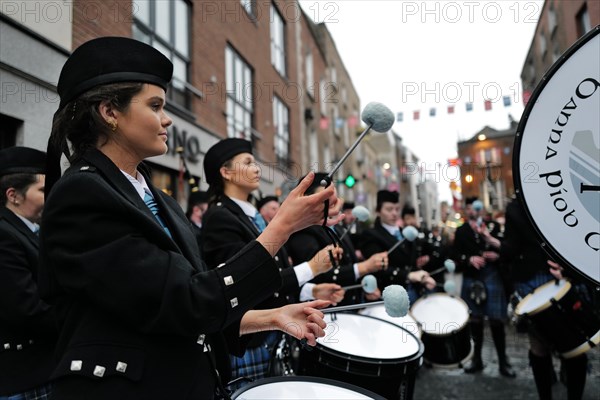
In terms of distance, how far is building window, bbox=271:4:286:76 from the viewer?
14297mm

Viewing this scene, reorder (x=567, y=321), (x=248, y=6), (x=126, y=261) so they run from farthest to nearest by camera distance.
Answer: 1. (x=248, y=6)
2. (x=567, y=321)
3. (x=126, y=261)

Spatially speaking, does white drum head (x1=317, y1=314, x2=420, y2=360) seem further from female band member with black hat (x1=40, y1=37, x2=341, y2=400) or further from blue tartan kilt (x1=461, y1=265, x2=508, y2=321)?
blue tartan kilt (x1=461, y1=265, x2=508, y2=321)

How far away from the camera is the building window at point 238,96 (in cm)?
1069

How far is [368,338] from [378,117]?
1273mm

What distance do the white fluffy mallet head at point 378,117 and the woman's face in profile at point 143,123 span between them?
→ 693mm

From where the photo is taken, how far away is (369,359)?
2.09 m

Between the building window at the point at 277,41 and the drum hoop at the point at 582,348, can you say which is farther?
the building window at the point at 277,41

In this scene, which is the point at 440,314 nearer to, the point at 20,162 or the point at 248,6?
the point at 20,162

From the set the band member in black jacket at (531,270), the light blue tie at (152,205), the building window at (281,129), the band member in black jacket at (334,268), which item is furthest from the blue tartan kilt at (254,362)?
the building window at (281,129)

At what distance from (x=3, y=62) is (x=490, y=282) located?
6.22 m

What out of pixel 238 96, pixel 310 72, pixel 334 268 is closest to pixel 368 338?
pixel 334 268

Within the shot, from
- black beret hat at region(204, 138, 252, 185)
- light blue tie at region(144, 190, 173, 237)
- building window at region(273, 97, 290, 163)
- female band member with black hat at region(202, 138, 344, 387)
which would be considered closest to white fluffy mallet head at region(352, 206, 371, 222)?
female band member with black hat at region(202, 138, 344, 387)

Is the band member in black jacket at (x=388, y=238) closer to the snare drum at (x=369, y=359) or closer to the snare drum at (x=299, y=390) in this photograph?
the snare drum at (x=369, y=359)

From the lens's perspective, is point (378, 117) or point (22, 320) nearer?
point (378, 117)
